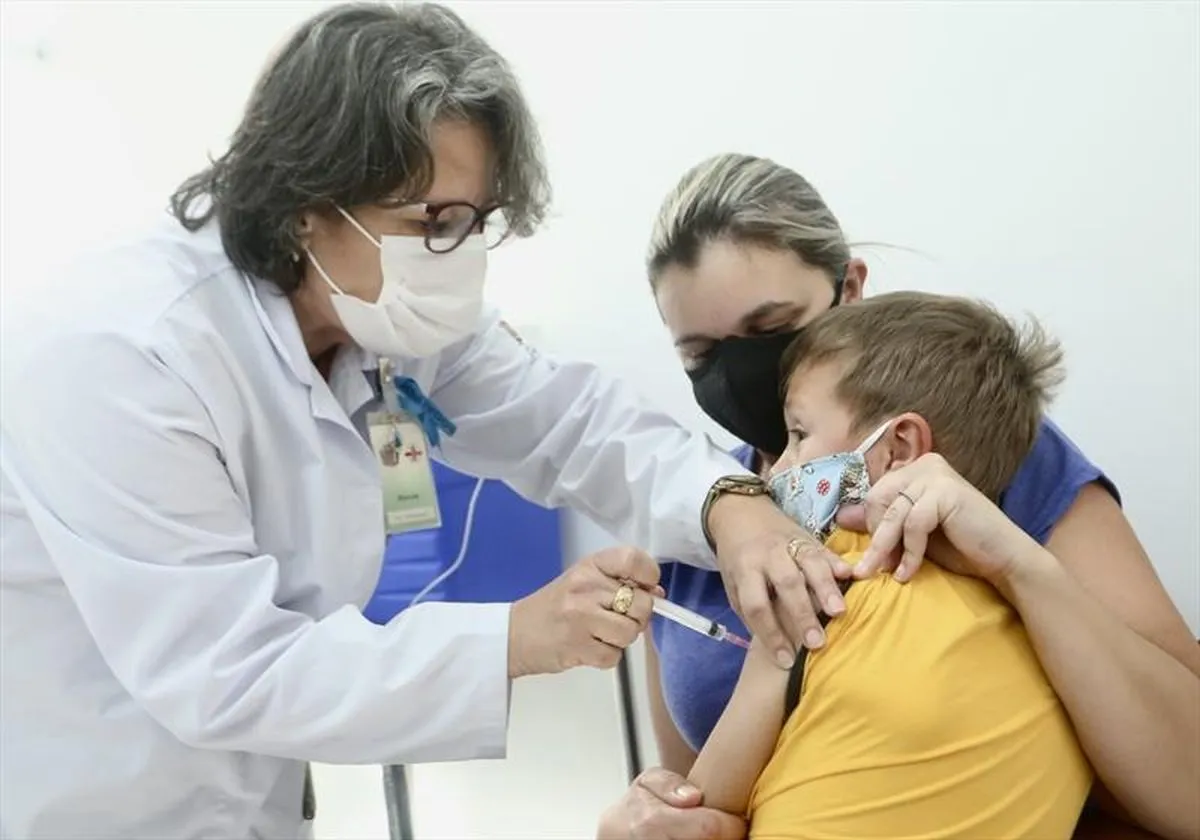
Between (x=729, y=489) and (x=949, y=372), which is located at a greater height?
(x=949, y=372)

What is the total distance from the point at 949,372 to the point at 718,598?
43 cm

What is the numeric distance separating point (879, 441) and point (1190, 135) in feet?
3.76

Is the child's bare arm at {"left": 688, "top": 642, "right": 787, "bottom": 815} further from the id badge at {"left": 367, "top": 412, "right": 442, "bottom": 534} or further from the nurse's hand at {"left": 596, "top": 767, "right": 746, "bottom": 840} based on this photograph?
the id badge at {"left": 367, "top": 412, "right": 442, "bottom": 534}

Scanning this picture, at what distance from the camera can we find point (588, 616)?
3.42 feet

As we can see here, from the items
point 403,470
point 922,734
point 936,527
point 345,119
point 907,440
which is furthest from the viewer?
point 403,470

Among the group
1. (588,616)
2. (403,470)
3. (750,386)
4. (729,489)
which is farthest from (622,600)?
(403,470)

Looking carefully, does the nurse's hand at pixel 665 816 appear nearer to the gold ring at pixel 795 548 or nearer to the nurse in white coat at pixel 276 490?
the nurse in white coat at pixel 276 490

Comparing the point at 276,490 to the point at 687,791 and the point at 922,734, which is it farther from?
the point at 922,734

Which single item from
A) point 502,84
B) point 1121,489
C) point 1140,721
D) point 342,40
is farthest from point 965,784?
point 1121,489

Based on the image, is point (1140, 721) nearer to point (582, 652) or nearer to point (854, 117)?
point (582, 652)

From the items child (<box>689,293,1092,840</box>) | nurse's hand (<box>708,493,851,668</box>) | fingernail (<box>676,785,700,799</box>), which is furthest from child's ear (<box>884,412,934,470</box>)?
fingernail (<box>676,785,700,799</box>)

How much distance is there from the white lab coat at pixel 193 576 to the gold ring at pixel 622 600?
0.14m

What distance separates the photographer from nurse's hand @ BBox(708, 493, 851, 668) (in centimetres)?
100

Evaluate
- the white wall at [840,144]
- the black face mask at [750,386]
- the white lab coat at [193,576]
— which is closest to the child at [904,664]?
the black face mask at [750,386]
